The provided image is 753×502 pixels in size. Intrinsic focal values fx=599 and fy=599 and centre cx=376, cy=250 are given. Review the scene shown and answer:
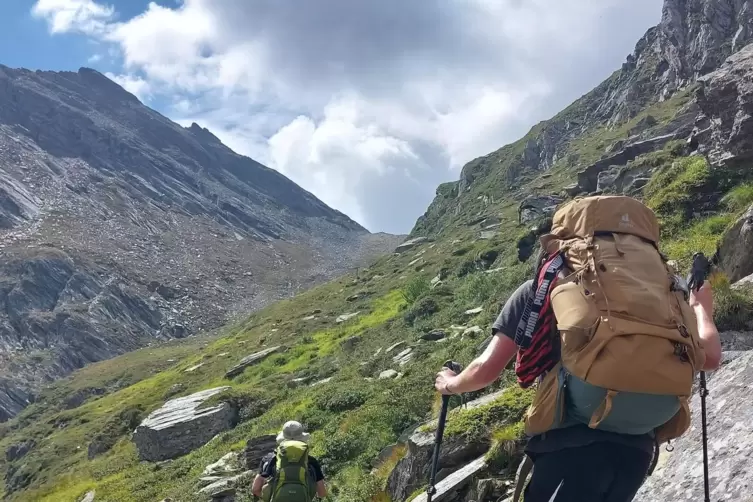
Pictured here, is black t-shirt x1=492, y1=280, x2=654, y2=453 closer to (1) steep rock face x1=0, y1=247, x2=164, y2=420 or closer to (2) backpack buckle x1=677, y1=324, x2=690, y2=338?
(2) backpack buckle x1=677, y1=324, x2=690, y2=338

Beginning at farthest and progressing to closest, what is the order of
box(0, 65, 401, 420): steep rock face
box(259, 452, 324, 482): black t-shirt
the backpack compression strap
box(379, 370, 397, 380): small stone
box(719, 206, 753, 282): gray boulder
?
box(0, 65, 401, 420): steep rock face < box(379, 370, 397, 380): small stone < box(719, 206, 753, 282): gray boulder < box(259, 452, 324, 482): black t-shirt < the backpack compression strap

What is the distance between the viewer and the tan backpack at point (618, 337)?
9.01 ft

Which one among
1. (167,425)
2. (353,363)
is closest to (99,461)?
(167,425)

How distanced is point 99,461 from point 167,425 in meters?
7.75

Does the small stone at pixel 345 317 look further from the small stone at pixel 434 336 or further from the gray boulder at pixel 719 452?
the gray boulder at pixel 719 452

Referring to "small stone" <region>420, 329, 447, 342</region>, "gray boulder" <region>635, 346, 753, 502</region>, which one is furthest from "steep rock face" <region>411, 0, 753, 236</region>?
"gray boulder" <region>635, 346, 753, 502</region>

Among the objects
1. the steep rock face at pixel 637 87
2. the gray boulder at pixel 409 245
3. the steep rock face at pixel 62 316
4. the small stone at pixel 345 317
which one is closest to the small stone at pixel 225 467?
the small stone at pixel 345 317

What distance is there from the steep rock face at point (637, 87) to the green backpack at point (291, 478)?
47057 mm

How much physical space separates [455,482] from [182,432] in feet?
67.6

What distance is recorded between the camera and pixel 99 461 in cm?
3017

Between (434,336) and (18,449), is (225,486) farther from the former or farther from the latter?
(18,449)

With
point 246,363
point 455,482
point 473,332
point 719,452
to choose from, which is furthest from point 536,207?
point 719,452

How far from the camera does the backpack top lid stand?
3133 millimetres

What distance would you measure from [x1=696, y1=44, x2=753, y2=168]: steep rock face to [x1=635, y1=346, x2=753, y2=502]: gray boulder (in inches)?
395
